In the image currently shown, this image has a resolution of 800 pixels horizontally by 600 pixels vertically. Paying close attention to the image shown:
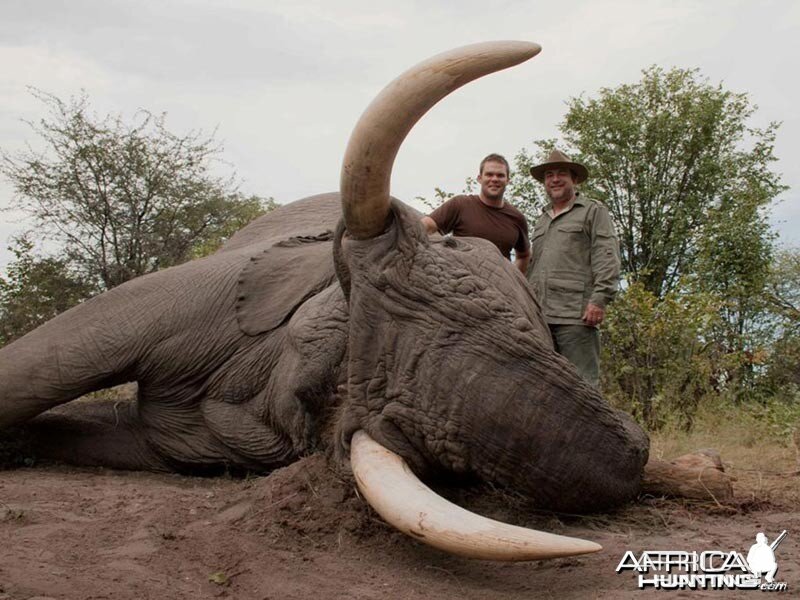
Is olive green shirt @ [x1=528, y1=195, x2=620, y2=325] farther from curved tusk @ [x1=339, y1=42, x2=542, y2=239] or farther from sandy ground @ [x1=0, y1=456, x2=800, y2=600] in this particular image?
curved tusk @ [x1=339, y1=42, x2=542, y2=239]

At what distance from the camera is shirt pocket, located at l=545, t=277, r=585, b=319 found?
573cm

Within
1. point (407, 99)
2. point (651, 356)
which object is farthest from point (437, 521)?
point (651, 356)

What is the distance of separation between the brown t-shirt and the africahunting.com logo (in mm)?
2845

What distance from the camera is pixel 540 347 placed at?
3.54 metres

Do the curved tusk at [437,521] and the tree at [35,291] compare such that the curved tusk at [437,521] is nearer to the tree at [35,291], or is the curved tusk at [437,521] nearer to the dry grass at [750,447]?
the dry grass at [750,447]

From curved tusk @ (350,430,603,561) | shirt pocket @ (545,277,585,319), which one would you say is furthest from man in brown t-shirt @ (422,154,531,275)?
curved tusk @ (350,430,603,561)

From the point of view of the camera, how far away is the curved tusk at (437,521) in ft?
9.16

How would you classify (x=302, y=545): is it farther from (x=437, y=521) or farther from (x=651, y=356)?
(x=651, y=356)

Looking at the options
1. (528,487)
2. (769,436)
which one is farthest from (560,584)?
(769,436)

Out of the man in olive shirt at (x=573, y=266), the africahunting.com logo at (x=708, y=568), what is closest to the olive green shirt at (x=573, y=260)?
the man in olive shirt at (x=573, y=266)

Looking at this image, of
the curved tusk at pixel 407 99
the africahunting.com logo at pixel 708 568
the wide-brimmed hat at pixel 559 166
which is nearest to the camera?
the africahunting.com logo at pixel 708 568

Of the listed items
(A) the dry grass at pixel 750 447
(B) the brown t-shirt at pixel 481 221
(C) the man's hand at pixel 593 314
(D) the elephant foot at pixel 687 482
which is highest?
(B) the brown t-shirt at pixel 481 221

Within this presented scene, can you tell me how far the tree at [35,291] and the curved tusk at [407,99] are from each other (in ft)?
32.5

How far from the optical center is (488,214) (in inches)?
231
